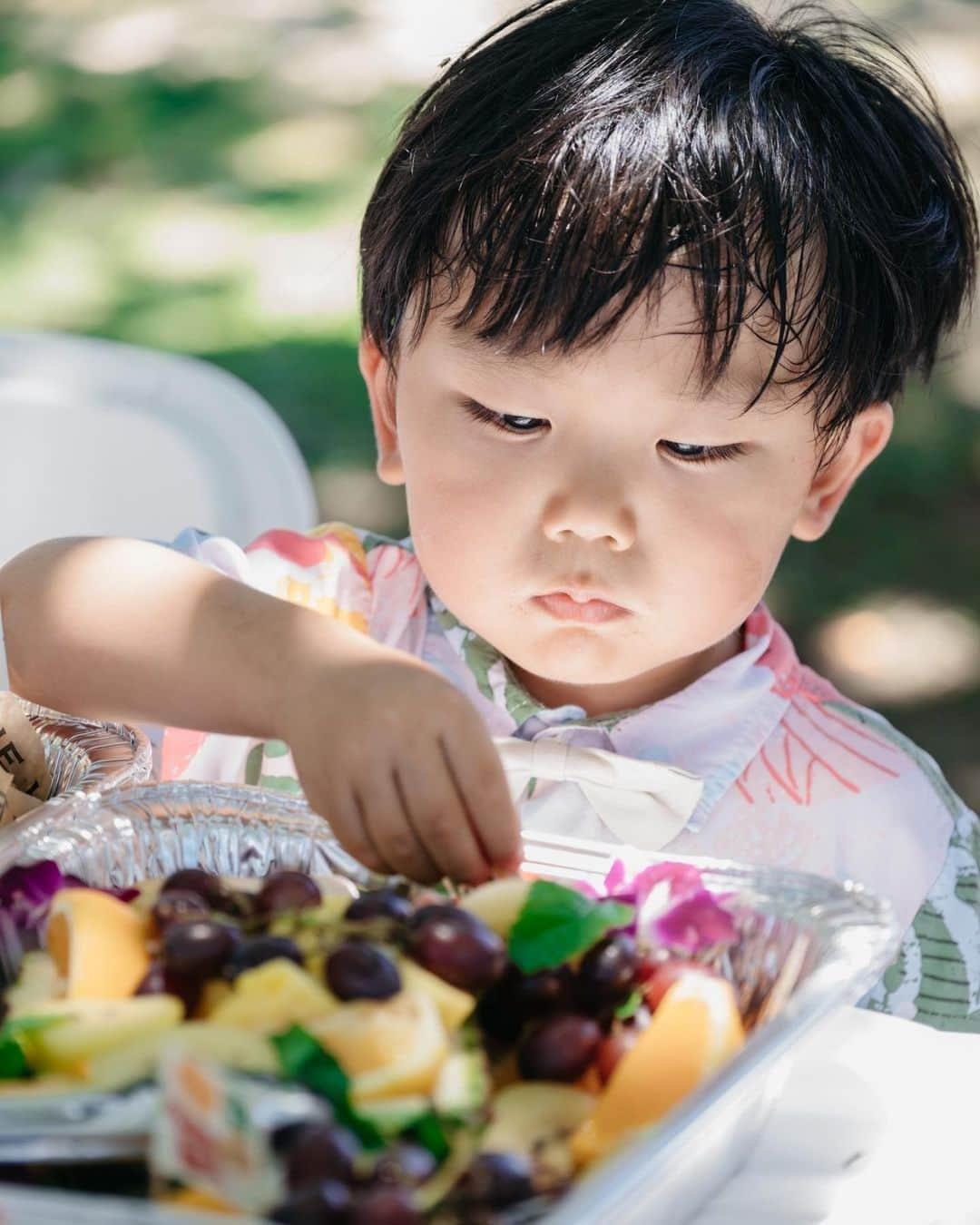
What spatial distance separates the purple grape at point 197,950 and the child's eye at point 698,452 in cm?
53

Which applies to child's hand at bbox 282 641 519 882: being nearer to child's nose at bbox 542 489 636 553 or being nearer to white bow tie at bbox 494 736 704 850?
child's nose at bbox 542 489 636 553

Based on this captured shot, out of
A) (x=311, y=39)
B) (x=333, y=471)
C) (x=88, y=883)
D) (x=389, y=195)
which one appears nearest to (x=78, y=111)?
(x=311, y=39)

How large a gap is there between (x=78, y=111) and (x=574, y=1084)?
369cm

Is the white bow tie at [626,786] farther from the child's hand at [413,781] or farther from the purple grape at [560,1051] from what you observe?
the purple grape at [560,1051]

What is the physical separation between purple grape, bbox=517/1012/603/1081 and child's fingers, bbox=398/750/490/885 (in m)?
0.12

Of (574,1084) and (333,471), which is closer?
(574,1084)

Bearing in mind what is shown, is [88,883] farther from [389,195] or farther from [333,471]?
[333,471]

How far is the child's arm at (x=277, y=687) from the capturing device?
0.76 metres

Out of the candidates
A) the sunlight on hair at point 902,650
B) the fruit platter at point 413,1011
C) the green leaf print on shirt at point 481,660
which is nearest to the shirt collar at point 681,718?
the green leaf print on shirt at point 481,660

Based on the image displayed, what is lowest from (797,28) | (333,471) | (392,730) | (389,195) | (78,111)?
(333,471)

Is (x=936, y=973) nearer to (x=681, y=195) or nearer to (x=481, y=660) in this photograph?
(x=481, y=660)

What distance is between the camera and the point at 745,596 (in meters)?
1.17

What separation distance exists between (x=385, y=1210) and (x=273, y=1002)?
119mm

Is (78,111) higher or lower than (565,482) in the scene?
lower
